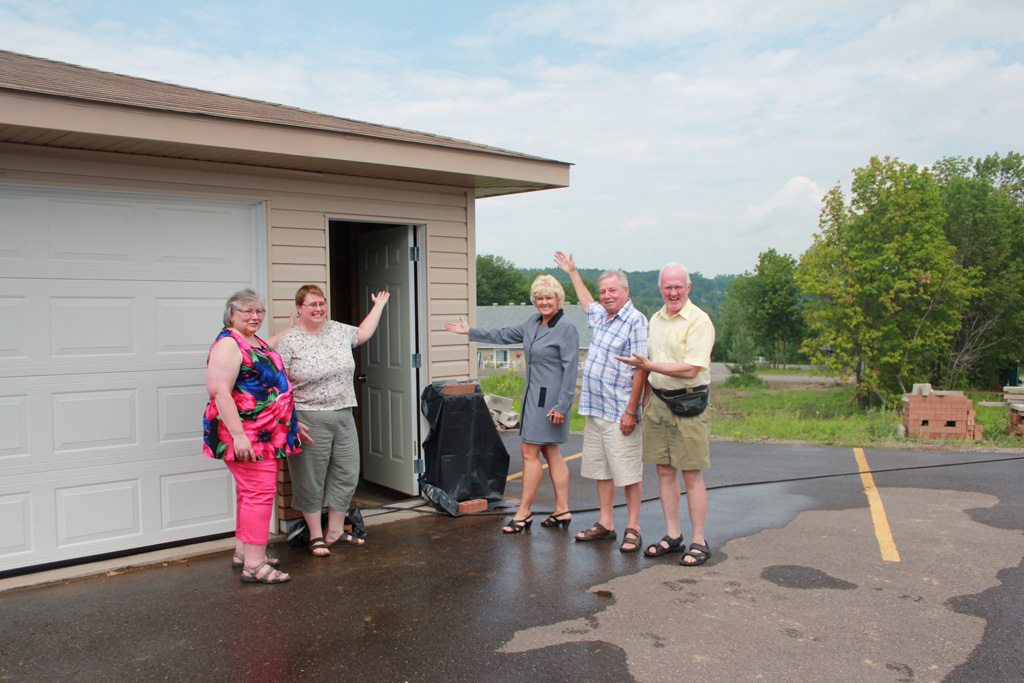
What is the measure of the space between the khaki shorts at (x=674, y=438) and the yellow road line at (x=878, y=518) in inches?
54.1

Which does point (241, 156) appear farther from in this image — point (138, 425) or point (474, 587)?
point (474, 587)

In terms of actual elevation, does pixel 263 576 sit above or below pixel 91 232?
below

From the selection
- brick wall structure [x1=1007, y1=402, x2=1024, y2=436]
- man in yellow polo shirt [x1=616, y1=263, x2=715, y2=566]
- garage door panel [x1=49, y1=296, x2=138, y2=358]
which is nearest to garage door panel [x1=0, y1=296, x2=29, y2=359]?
garage door panel [x1=49, y1=296, x2=138, y2=358]

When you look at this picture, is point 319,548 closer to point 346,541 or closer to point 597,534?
point 346,541

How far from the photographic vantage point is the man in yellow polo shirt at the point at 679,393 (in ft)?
14.4

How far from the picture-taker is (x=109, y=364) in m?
4.67

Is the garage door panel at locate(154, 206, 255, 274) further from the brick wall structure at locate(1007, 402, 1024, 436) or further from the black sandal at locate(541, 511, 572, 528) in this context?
the brick wall structure at locate(1007, 402, 1024, 436)

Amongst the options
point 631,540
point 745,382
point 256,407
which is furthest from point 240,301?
point 745,382

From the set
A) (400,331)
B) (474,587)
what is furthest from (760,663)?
(400,331)

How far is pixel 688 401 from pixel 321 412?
7.74 feet

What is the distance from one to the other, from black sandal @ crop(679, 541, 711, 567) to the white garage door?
3180 mm

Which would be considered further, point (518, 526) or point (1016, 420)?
point (1016, 420)

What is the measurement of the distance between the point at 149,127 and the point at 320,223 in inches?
57.1

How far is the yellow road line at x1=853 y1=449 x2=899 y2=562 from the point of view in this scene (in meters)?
4.74
